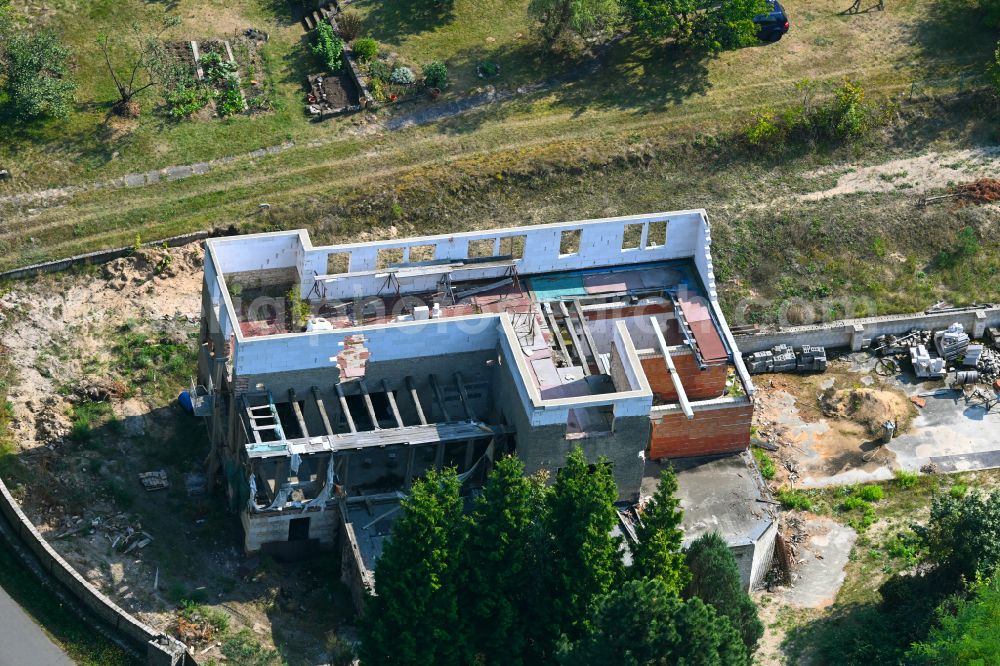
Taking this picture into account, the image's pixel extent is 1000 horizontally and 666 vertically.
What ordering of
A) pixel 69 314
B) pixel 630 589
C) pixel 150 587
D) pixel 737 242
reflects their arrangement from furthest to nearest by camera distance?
pixel 737 242
pixel 69 314
pixel 150 587
pixel 630 589

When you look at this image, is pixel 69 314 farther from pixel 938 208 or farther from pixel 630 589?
pixel 938 208

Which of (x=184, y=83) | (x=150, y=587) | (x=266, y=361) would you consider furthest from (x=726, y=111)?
(x=150, y=587)

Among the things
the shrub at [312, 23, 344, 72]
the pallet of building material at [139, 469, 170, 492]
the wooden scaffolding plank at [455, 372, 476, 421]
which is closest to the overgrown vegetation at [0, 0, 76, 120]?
the shrub at [312, 23, 344, 72]

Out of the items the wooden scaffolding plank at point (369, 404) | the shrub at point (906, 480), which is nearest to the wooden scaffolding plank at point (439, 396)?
the wooden scaffolding plank at point (369, 404)

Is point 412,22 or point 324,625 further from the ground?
point 412,22

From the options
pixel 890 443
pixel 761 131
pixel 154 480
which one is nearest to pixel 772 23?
pixel 761 131

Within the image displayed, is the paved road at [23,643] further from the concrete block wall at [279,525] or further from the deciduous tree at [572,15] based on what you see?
the deciduous tree at [572,15]
